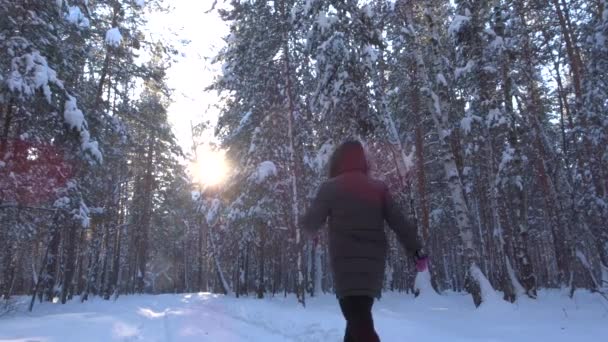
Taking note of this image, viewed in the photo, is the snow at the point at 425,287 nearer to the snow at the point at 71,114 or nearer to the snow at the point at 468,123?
the snow at the point at 468,123

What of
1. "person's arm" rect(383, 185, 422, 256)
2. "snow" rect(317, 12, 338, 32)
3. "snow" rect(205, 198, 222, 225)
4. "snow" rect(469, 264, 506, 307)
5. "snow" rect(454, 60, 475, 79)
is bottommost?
"snow" rect(469, 264, 506, 307)

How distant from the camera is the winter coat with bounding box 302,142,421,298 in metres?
3.83

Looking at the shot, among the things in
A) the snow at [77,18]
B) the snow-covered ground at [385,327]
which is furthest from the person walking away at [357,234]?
the snow at [77,18]

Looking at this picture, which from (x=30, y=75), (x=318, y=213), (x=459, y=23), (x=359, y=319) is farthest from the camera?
(x=459, y=23)

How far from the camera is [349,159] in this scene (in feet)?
13.9

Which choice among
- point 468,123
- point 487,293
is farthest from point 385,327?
point 468,123

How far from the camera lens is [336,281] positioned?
390 cm

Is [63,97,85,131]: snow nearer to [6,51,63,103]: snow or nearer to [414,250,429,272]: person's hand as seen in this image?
[6,51,63,103]: snow

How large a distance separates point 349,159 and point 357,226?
662mm

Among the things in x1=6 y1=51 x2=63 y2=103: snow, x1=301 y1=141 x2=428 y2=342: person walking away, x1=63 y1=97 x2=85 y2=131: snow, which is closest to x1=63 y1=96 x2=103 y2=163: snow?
x1=63 y1=97 x2=85 y2=131: snow

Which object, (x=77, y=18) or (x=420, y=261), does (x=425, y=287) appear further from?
(x=77, y=18)

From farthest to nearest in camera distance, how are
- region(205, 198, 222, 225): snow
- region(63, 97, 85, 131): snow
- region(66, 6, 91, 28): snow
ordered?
region(205, 198, 222, 225): snow, region(66, 6, 91, 28): snow, region(63, 97, 85, 131): snow

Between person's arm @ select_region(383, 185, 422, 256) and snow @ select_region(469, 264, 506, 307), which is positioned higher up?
person's arm @ select_region(383, 185, 422, 256)

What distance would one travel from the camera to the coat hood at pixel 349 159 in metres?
4.22
